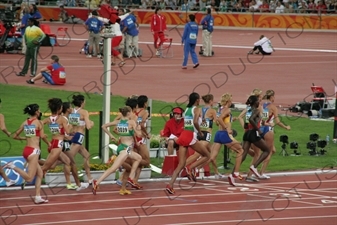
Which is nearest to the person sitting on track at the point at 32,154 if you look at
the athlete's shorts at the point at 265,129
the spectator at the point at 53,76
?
the athlete's shorts at the point at 265,129

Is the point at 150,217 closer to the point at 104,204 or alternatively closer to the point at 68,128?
the point at 104,204

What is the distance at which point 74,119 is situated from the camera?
17.2m

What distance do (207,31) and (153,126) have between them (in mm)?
14200

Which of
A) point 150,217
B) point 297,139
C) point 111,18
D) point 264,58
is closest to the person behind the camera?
point 150,217

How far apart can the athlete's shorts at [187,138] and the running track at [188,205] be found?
848 millimetres

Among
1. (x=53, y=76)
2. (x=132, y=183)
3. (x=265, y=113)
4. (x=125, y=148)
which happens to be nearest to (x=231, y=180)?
(x=265, y=113)

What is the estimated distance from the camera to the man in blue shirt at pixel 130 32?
3566 cm

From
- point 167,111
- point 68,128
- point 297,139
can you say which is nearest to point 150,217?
point 68,128

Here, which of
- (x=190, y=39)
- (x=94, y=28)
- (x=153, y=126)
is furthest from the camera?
(x=94, y=28)

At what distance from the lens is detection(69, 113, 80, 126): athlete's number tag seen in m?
17.2

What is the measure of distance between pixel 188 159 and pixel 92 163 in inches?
85.6

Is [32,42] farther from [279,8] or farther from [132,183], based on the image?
[279,8]

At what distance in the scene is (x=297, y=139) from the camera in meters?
23.0

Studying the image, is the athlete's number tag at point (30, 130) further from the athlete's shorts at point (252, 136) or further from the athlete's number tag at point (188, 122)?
the athlete's shorts at point (252, 136)
